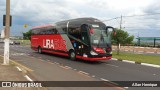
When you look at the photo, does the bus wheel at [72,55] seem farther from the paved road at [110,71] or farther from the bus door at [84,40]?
the paved road at [110,71]

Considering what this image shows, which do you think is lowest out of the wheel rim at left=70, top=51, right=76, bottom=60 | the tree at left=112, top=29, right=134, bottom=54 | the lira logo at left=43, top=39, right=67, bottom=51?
the wheel rim at left=70, top=51, right=76, bottom=60

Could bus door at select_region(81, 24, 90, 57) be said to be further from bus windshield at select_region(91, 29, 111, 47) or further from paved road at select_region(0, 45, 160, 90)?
paved road at select_region(0, 45, 160, 90)

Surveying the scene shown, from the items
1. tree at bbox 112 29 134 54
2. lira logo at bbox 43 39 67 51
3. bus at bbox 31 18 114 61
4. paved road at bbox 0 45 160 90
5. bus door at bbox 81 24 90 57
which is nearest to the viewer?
paved road at bbox 0 45 160 90

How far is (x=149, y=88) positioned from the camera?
11.5 m

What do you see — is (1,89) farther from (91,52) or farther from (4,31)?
(91,52)

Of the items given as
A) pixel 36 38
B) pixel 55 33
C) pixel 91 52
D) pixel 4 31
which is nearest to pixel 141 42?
pixel 36 38

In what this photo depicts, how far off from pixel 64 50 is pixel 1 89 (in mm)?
16826

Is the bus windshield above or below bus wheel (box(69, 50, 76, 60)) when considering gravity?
above

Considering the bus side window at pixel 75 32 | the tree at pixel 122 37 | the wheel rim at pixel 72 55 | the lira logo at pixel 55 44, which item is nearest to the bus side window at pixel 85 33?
the bus side window at pixel 75 32

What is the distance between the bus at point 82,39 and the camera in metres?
21.7

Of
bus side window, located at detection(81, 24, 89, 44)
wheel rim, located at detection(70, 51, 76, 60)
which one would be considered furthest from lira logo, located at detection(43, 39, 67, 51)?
bus side window, located at detection(81, 24, 89, 44)

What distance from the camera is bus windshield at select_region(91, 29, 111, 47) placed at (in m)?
21.7

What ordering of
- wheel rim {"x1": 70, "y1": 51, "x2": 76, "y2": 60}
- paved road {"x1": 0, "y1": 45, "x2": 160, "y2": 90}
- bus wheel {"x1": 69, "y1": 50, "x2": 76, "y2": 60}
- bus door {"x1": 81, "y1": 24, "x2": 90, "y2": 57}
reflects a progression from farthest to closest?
1. wheel rim {"x1": 70, "y1": 51, "x2": 76, "y2": 60}
2. bus wheel {"x1": 69, "y1": 50, "x2": 76, "y2": 60}
3. bus door {"x1": 81, "y1": 24, "x2": 90, "y2": 57}
4. paved road {"x1": 0, "y1": 45, "x2": 160, "y2": 90}

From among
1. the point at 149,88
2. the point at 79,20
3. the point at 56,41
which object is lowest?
the point at 149,88
